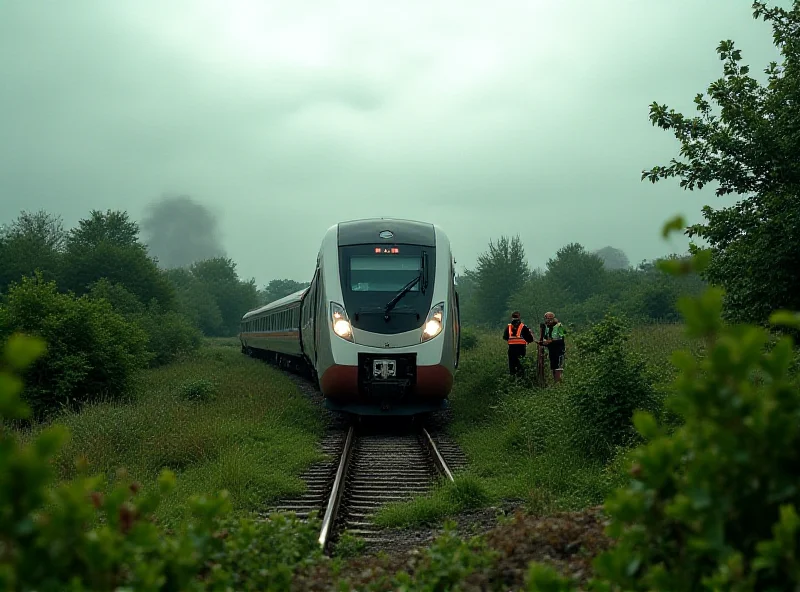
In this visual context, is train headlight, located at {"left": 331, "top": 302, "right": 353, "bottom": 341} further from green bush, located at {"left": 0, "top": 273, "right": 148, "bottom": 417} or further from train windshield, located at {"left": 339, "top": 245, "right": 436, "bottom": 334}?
green bush, located at {"left": 0, "top": 273, "right": 148, "bottom": 417}

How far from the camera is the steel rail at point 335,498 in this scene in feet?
20.5

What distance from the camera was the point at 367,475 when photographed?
30.3 ft

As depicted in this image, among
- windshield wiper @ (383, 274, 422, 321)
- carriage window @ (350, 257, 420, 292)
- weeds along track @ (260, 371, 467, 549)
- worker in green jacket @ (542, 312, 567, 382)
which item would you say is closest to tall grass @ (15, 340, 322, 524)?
weeds along track @ (260, 371, 467, 549)

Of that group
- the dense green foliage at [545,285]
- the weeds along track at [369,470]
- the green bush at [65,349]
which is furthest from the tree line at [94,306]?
the dense green foliage at [545,285]

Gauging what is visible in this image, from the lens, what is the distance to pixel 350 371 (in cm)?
1152

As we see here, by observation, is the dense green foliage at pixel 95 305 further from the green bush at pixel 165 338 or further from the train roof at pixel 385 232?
the train roof at pixel 385 232

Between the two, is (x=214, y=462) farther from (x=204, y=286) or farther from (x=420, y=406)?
(x=204, y=286)

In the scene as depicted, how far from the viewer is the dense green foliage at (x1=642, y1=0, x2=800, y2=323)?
9797 millimetres

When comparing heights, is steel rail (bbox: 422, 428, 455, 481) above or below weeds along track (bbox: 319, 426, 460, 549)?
above

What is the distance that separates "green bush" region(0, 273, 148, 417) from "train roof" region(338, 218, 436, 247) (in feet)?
26.0

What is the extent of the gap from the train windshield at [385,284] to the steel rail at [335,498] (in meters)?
2.11

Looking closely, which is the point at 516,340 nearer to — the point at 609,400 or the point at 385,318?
the point at 385,318

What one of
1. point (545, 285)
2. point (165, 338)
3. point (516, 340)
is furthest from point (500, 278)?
point (516, 340)

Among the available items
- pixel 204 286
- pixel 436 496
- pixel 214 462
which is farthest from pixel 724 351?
pixel 204 286
